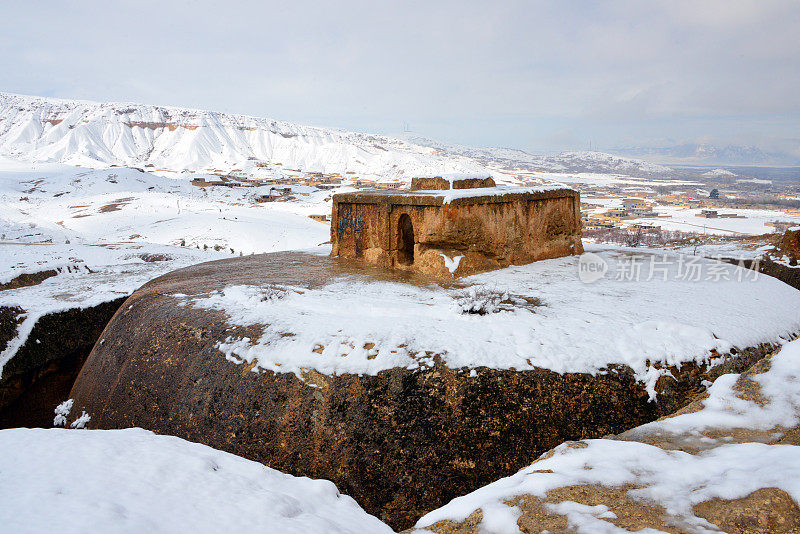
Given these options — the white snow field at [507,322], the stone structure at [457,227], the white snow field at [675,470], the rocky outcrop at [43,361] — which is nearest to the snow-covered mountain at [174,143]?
the stone structure at [457,227]

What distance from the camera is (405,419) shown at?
14.9ft

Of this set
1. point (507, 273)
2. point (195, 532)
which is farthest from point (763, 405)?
point (507, 273)

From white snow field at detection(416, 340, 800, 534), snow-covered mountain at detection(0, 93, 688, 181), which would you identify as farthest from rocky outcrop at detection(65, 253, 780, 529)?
snow-covered mountain at detection(0, 93, 688, 181)

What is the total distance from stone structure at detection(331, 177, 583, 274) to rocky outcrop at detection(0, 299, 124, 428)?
16.4 feet

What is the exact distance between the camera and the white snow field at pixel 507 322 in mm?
4863

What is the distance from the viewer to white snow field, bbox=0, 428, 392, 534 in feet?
6.95

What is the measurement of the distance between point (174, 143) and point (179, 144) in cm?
237

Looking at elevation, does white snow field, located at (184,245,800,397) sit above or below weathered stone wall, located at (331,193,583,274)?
below

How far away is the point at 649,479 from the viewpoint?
2635mm

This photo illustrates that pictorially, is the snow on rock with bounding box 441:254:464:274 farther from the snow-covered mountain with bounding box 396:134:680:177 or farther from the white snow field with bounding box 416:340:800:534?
the snow-covered mountain with bounding box 396:134:680:177

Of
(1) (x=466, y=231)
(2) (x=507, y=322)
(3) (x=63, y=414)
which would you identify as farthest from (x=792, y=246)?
(3) (x=63, y=414)

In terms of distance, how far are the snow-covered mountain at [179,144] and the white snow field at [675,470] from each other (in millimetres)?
69874

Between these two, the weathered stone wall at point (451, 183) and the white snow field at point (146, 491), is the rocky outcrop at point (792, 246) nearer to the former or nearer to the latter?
the weathered stone wall at point (451, 183)

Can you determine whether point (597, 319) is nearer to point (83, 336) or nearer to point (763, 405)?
point (763, 405)
